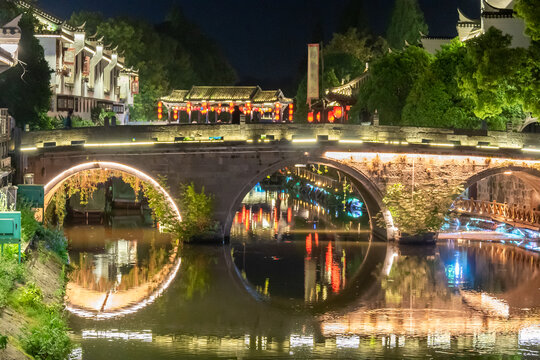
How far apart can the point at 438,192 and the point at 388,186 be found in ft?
7.52

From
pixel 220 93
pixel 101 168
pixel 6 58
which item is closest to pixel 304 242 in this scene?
pixel 101 168

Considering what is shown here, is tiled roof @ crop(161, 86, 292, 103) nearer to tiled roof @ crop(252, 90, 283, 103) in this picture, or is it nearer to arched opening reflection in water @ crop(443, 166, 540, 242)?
tiled roof @ crop(252, 90, 283, 103)

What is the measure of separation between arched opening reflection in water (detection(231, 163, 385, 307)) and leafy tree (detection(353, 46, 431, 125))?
6.84 m

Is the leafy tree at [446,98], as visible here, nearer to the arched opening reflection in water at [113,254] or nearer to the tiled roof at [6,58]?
the arched opening reflection in water at [113,254]

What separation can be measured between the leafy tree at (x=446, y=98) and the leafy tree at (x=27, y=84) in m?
20.6

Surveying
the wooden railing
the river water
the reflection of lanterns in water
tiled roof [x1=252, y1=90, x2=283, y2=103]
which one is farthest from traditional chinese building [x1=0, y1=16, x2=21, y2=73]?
tiled roof [x1=252, y1=90, x2=283, y2=103]

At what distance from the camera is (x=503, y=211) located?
48.0 metres

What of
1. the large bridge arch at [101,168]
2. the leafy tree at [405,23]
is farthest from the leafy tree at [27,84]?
the leafy tree at [405,23]

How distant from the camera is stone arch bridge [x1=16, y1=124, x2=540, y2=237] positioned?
38.4 meters

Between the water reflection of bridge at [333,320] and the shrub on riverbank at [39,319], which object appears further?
the water reflection of bridge at [333,320]

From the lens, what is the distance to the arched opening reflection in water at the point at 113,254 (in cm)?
2925

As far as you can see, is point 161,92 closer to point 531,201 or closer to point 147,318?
point 531,201

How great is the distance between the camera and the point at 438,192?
40500 millimetres

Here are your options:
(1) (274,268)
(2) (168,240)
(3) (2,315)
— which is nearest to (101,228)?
(2) (168,240)
